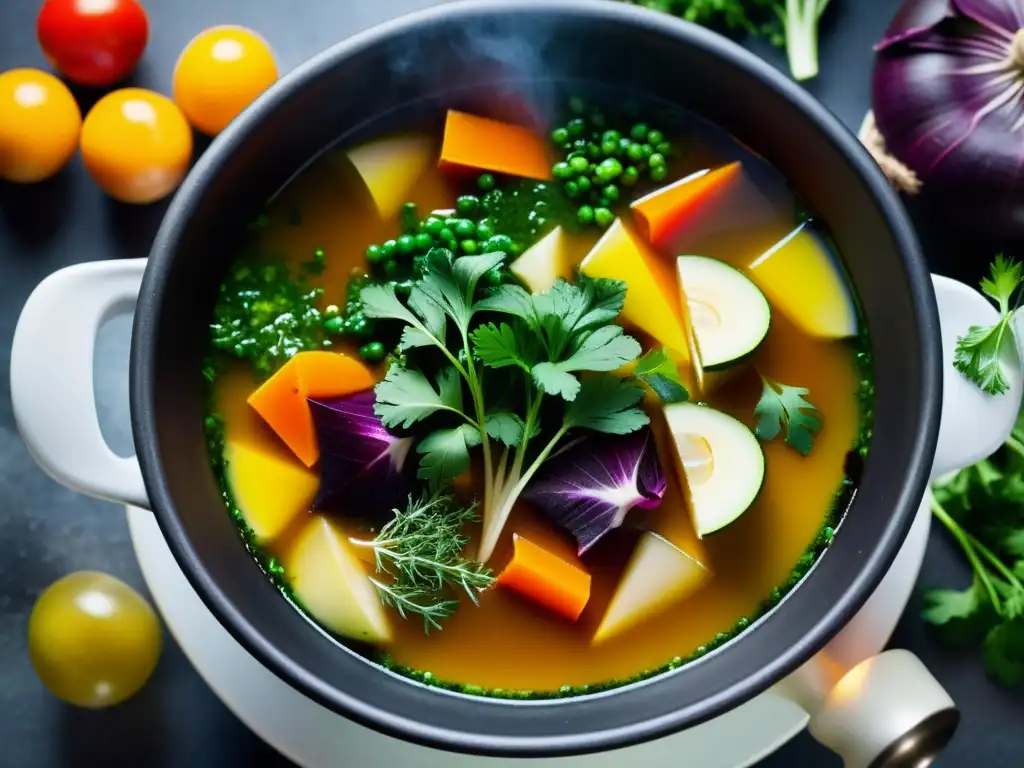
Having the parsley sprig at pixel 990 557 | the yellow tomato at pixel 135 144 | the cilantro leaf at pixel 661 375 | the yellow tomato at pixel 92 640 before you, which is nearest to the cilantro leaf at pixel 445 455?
the cilantro leaf at pixel 661 375

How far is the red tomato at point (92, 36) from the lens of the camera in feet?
6.68

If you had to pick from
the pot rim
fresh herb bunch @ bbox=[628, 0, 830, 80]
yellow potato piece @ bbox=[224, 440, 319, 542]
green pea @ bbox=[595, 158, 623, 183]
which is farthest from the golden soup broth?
fresh herb bunch @ bbox=[628, 0, 830, 80]

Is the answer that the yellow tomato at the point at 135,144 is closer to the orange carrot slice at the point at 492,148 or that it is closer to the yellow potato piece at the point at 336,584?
the orange carrot slice at the point at 492,148

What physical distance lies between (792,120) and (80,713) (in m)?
1.68

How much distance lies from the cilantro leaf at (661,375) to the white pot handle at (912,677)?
1.34ft

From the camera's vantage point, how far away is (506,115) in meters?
2.02

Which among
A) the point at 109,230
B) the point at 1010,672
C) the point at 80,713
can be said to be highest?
the point at 109,230

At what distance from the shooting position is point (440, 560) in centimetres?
183

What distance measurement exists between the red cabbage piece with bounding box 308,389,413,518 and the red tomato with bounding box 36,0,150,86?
790 millimetres

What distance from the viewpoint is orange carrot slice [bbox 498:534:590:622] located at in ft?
→ 6.07

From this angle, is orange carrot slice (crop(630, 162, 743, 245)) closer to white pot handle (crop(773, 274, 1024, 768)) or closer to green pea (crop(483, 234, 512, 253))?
green pea (crop(483, 234, 512, 253))

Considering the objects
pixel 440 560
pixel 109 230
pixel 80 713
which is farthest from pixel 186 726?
pixel 109 230

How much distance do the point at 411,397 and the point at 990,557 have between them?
1131 millimetres

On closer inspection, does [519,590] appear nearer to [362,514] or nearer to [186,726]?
[362,514]
